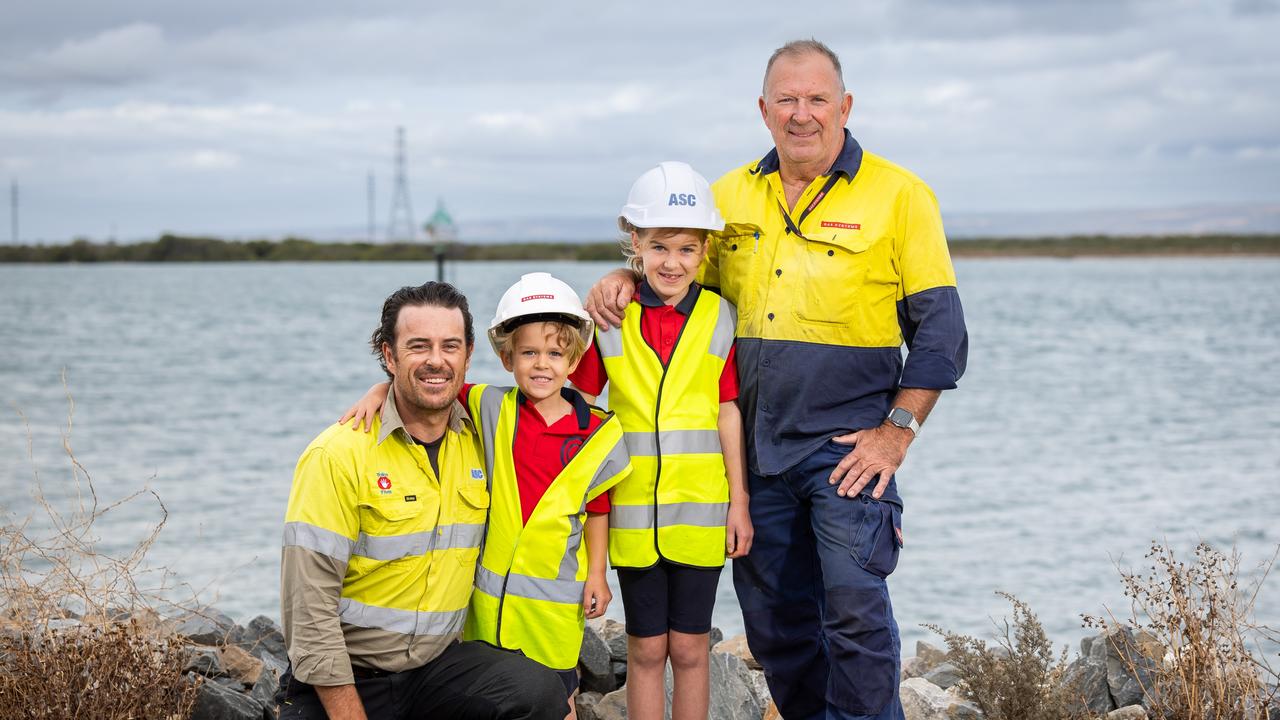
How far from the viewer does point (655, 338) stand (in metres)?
4.52

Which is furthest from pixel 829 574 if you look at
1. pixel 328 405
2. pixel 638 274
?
pixel 328 405

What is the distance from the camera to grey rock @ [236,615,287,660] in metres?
6.59

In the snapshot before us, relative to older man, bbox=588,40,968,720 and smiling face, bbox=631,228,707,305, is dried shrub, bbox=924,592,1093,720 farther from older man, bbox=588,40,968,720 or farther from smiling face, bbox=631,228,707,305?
smiling face, bbox=631,228,707,305

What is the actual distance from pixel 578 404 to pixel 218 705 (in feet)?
6.96

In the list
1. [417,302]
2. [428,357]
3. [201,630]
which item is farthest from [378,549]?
[201,630]

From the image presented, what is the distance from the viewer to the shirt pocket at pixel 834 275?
14.8 feet

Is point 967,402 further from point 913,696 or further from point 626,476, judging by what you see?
point 626,476

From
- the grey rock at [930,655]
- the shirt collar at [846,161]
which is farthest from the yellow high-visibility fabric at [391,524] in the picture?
the grey rock at [930,655]

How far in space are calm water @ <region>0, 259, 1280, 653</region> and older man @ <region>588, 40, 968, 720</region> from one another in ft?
8.07

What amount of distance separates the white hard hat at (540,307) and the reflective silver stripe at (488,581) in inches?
30.7

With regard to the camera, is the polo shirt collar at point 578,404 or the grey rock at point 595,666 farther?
the grey rock at point 595,666

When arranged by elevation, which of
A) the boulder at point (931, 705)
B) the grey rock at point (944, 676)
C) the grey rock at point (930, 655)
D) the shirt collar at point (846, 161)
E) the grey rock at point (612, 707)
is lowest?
the grey rock at point (930, 655)

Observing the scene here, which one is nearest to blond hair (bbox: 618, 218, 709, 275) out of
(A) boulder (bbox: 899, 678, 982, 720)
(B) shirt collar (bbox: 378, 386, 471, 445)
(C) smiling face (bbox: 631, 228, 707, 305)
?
(C) smiling face (bbox: 631, 228, 707, 305)

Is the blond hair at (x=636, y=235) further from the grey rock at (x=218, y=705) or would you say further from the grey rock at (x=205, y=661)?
the grey rock at (x=205, y=661)
